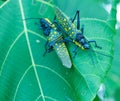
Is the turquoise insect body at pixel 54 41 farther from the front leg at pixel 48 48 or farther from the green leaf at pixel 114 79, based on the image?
the green leaf at pixel 114 79

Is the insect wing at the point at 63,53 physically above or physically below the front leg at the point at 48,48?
below

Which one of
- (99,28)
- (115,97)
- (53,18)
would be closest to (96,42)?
(99,28)

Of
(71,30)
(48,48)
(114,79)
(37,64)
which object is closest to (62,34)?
(71,30)

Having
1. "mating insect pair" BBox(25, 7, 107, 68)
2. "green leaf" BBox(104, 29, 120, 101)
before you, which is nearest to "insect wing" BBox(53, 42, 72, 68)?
"mating insect pair" BBox(25, 7, 107, 68)

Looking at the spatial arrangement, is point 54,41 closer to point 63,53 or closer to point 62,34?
point 62,34

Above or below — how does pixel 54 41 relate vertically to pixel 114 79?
above

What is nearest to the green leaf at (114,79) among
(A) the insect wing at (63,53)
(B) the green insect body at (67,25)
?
(B) the green insect body at (67,25)
